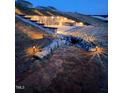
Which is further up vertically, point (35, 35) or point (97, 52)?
point (35, 35)

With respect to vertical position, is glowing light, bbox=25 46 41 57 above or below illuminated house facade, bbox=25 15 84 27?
below

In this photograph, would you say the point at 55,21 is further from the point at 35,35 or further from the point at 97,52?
the point at 97,52

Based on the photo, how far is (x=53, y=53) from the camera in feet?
5.78

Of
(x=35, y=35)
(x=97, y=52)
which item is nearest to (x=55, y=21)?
(x=35, y=35)

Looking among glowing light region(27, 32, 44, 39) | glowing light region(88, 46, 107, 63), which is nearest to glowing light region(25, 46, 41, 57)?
glowing light region(27, 32, 44, 39)

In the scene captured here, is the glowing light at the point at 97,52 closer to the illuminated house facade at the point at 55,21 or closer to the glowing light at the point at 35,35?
the illuminated house facade at the point at 55,21

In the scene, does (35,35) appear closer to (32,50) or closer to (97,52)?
(32,50)

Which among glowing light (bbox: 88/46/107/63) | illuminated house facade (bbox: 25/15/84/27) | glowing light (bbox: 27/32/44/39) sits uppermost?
illuminated house facade (bbox: 25/15/84/27)

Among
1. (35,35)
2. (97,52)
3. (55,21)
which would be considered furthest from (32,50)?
(97,52)

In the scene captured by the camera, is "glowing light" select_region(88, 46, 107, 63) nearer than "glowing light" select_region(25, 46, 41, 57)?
Yes

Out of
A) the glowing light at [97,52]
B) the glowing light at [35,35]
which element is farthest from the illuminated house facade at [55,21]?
the glowing light at [97,52]

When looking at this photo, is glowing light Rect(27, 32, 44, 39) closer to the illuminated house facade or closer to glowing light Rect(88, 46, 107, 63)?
the illuminated house facade
